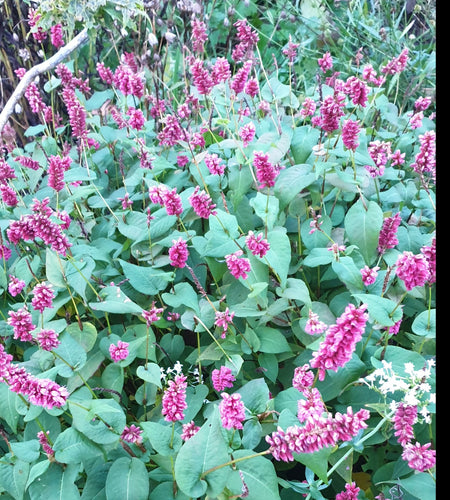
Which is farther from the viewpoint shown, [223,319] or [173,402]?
[223,319]

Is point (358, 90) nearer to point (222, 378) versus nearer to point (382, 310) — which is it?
point (382, 310)

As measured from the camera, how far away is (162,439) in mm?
1163

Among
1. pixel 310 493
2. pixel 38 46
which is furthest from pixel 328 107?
pixel 38 46

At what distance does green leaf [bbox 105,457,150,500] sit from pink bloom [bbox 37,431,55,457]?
133mm

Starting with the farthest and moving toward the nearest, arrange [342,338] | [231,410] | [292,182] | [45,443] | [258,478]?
[292,182]
[45,443]
[258,478]
[231,410]
[342,338]

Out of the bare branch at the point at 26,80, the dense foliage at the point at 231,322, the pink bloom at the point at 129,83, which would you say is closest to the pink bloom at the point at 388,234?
the dense foliage at the point at 231,322

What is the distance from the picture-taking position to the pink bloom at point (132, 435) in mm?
1200

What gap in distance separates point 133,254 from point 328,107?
70 cm

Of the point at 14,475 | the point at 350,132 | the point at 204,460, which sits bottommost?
the point at 14,475

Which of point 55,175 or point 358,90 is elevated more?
point 358,90

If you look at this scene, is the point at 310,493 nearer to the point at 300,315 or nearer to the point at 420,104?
the point at 300,315

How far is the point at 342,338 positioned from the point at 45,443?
724 mm

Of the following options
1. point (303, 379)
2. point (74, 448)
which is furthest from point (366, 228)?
point (74, 448)

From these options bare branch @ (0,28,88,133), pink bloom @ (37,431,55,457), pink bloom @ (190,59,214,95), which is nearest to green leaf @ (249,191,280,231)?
pink bloom @ (190,59,214,95)
